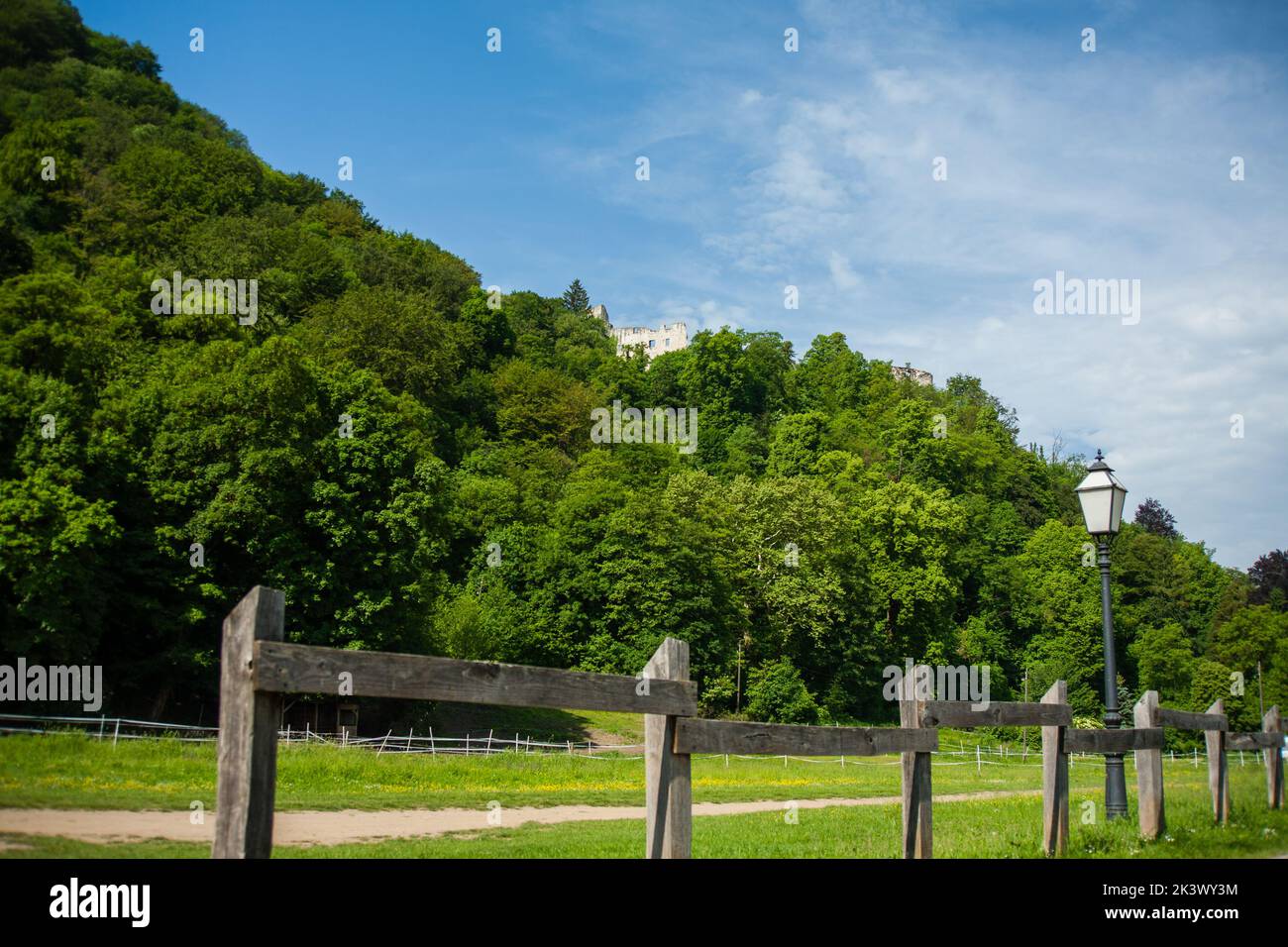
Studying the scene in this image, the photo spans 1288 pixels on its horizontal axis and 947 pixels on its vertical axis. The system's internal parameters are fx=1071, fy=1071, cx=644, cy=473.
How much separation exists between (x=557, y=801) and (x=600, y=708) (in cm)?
1870

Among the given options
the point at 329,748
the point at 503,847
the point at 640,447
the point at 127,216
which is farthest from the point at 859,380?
the point at 503,847

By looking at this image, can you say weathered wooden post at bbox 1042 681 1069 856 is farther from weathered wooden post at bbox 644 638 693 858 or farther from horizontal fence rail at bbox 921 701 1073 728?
weathered wooden post at bbox 644 638 693 858

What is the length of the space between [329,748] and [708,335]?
298 ft

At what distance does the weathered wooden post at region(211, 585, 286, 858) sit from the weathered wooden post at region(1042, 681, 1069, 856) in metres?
7.66

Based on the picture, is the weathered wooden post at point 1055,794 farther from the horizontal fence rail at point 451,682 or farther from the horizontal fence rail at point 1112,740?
the horizontal fence rail at point 451,682

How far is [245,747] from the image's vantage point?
4.32 m

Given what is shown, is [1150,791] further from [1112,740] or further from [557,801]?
[557,801]

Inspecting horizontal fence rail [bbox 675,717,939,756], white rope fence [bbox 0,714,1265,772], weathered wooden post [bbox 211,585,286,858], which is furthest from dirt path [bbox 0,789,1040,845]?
horizontal fence rail [bbox 675,717,939,756]

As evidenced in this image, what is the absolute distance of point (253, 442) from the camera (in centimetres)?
4194

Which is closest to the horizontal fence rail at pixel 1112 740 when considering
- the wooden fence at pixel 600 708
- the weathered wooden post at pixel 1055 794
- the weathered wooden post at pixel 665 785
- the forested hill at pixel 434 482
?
the wooden fence at pixel 600 708

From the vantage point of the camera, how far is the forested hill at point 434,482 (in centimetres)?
3884

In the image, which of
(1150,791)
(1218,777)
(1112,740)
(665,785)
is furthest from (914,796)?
(1218,777)

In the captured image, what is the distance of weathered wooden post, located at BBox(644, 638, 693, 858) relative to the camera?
20.4 ft

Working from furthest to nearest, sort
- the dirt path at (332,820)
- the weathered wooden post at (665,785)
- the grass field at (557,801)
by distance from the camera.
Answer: the grass field at (557,801) < the dirt path at (332,820) < the weathered wooden post at (665,785)
